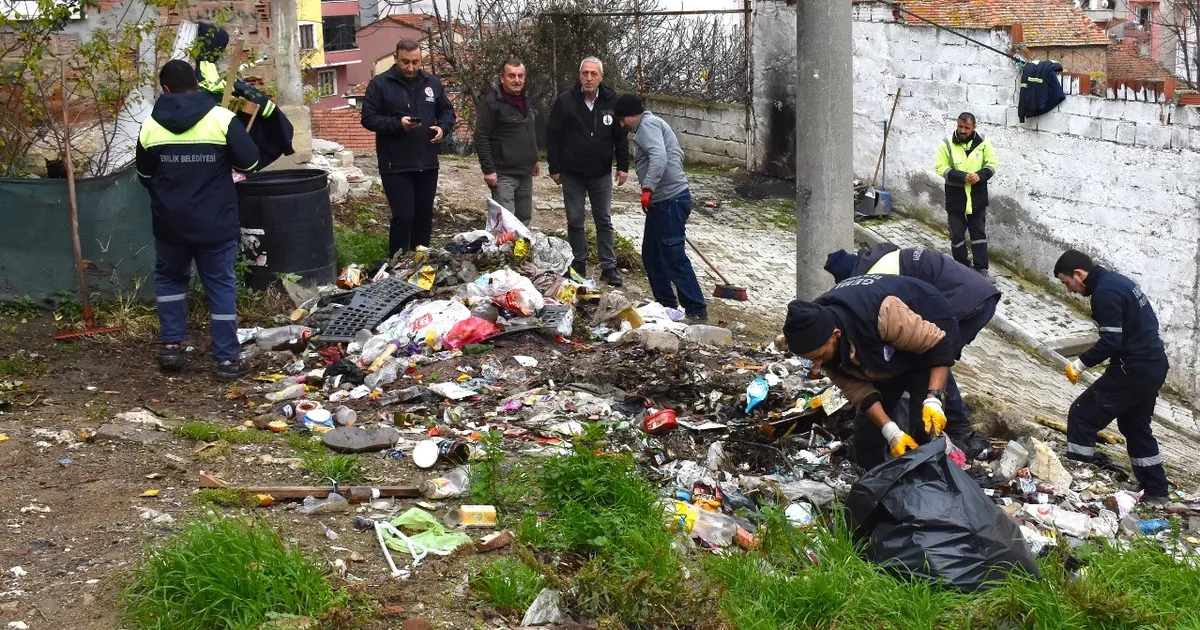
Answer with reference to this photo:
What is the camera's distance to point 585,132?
9.23m

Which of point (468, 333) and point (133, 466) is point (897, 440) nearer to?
point (133, 466)

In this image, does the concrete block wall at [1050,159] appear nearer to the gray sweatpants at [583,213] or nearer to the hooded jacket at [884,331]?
the gray sweatpants at [583,213]

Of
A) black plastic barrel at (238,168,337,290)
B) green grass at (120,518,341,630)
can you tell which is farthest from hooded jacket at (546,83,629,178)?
green grass at (120,518,341,630)

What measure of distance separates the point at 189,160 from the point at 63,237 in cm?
153

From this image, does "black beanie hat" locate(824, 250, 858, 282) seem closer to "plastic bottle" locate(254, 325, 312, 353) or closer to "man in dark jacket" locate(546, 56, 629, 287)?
"man in dark jacket" locate(546, 56, 629, 287)

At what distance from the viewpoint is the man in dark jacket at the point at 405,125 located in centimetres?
876

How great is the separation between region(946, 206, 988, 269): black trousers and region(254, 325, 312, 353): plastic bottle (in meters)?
6.88

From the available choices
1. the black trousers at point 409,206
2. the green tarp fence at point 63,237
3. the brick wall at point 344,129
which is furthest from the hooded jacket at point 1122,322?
the brick wall at point 344,129

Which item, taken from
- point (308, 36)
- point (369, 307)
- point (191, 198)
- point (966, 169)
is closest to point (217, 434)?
point (191, 198)

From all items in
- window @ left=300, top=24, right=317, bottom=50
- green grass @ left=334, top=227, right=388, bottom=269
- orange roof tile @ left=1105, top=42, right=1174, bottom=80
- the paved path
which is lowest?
the paved path

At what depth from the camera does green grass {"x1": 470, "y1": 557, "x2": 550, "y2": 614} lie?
3980 mm

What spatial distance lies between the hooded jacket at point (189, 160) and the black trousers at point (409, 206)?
209 cm

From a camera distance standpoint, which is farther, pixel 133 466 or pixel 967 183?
pixel 967 183

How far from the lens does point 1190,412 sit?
407 inches
